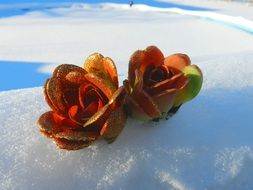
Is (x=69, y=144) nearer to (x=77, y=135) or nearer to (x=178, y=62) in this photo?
(x=77, y=135)

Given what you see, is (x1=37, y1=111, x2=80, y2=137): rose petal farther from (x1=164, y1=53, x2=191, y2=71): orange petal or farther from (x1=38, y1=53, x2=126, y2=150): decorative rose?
(x1=164, y1=53, x2=191, y2=71): orange petal

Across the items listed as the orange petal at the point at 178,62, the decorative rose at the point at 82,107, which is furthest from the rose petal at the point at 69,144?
the orange petal at the point at 178,62

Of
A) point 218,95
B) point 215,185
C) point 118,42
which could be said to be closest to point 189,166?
point 215,185

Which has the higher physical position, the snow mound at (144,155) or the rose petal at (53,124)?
the rose petal at (53,124)

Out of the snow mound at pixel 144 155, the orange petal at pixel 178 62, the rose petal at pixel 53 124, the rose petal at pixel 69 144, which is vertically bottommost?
the snow mound at pixel 144 155

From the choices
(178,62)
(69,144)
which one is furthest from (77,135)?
(178,62)

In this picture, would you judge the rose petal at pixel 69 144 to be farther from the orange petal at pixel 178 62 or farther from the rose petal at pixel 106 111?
the orange petal at pixel 178 62

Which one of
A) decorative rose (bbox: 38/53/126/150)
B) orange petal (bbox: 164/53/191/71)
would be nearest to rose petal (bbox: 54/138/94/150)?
decorative rose (bbox: 38/53/126/150)

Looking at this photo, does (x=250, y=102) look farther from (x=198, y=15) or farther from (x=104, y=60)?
(x=198, y=15)
